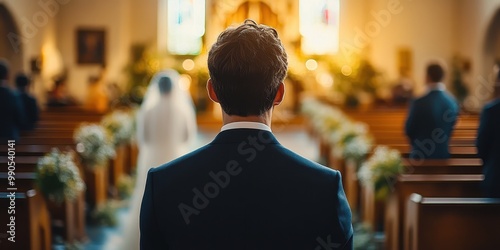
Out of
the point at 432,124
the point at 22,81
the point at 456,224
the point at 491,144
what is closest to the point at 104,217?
the point at 22,81

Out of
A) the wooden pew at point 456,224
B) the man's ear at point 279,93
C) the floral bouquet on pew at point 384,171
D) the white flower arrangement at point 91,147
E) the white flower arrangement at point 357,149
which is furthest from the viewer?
the white flower arrangement at point 357,149

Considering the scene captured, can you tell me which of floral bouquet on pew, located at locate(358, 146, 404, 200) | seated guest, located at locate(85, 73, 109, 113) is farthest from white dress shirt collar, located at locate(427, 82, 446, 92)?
seated guest, located at locate(85, 73, 109, 113)

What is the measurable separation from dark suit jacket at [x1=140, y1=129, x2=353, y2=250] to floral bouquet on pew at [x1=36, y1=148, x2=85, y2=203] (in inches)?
150

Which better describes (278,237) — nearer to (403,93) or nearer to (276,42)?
(276,42)

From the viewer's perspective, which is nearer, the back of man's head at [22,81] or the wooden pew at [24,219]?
the wooden pew at [24,219]

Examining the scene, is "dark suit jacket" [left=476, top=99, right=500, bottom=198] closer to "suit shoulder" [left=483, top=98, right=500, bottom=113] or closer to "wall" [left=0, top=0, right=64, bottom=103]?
"suit shoulder" [left=483, top=98, right=500, bottom=113]

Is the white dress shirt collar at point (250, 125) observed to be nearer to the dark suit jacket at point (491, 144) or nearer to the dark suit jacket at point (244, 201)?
the dark suit jacket at point (244, 201)

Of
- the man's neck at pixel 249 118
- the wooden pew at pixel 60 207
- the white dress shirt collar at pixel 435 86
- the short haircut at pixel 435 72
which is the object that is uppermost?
the short haircut at pixel 435 72

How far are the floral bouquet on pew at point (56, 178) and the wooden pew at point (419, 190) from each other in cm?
263

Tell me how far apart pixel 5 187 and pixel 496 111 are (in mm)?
3550

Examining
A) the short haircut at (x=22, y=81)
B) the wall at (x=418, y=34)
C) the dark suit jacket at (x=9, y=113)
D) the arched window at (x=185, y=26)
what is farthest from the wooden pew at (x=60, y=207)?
the wall at (x=418, y=34)

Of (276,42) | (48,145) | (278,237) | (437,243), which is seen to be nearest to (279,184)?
(278,237)

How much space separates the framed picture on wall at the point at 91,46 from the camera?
64.7 ft

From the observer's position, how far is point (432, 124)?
6.86 metres
